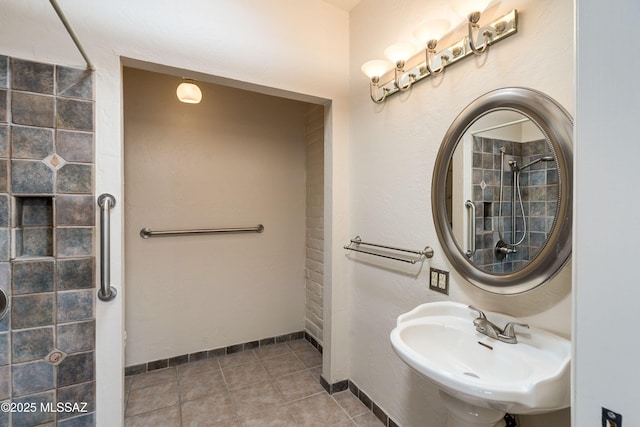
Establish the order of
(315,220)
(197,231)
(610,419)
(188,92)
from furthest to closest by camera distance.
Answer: (315,220) → (197,231) → (188,92) → (610,419)

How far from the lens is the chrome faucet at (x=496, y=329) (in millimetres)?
1006

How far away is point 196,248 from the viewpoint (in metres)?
2.38

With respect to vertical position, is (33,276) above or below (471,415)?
above

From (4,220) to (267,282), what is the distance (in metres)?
1.85

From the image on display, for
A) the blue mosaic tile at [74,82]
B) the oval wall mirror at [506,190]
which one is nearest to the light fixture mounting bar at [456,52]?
the oval wall mirror at [506,190]

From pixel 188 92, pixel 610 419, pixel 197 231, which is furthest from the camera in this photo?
pixel 197 231

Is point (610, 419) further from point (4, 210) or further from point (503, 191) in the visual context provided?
point (4, 210)

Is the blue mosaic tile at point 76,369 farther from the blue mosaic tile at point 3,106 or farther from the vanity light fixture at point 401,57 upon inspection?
the vanity light fixture at point 401,57

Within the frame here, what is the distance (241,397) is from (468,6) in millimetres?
2606

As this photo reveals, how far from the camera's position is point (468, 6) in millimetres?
1139

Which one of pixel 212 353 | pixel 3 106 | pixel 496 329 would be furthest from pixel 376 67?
pixel 212 353

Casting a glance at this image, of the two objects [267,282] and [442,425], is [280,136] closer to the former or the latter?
[267,282]

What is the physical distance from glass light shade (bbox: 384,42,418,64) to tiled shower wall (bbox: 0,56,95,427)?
58.3 inches

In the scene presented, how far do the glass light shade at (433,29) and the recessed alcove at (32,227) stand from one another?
1855 mm
